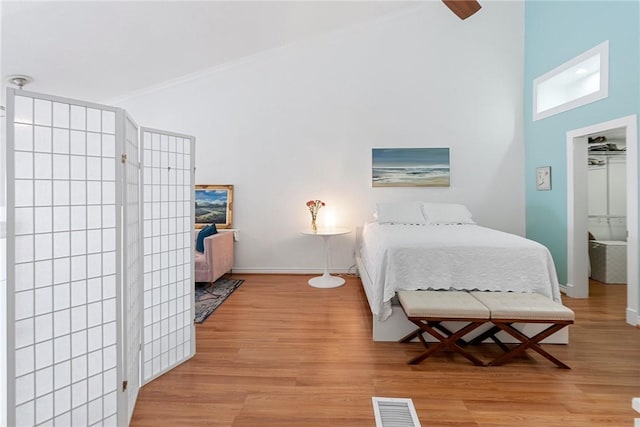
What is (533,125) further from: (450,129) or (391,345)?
(391,345)

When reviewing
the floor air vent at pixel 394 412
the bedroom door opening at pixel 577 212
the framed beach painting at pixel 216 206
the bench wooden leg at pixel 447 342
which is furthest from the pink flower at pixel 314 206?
the bedroom door opening at pixel 577 212

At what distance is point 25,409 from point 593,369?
3105 millimetres

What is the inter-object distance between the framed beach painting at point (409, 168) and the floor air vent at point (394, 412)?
10.5ft

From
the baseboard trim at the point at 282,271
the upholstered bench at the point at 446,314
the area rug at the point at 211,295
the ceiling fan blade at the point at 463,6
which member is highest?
the ceiling fan blade at the point at 463,6

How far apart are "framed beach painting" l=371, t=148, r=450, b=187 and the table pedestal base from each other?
1495mm

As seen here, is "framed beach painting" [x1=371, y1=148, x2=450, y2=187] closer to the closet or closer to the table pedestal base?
the table pedestal base

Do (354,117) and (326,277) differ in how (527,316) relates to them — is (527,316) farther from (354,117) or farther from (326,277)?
(354,117)

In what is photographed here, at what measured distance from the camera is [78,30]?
300cm

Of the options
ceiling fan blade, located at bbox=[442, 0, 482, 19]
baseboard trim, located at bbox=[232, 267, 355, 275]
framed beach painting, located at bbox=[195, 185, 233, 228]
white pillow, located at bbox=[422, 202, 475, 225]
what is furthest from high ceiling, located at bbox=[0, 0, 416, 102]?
baseboard trim, located at bbox=[232, 267, 355, 275]

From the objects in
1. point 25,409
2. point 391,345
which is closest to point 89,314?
point 25,409

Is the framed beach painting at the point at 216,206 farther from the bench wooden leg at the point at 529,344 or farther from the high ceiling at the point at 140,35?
the bench wooden leg at the point at 529,344

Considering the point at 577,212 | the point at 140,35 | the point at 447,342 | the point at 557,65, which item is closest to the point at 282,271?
the point at 447,342

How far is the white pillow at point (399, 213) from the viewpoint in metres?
4.05

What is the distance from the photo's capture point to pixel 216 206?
4.66 m
